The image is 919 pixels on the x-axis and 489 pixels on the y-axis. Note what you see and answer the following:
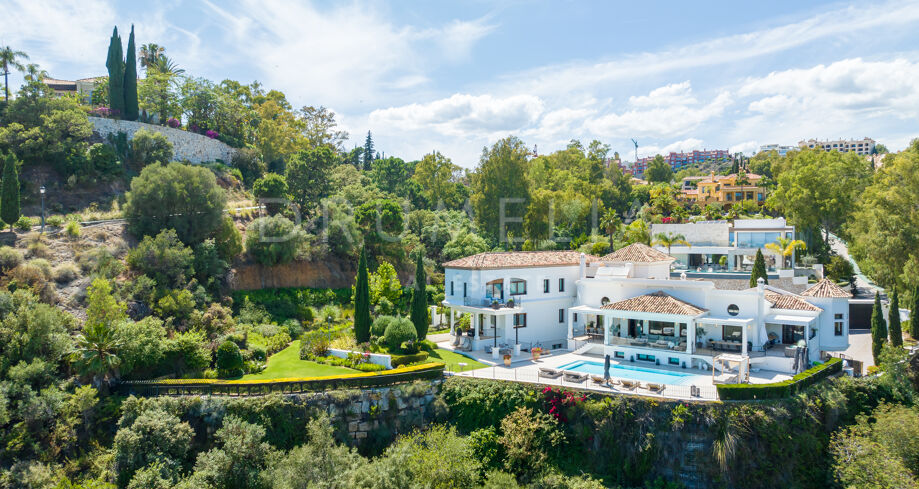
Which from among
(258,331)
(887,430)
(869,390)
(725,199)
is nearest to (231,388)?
(258,331)

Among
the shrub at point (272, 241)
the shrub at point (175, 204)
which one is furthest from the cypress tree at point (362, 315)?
the shrub at point (175, 204)

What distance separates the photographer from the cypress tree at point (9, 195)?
3047cm

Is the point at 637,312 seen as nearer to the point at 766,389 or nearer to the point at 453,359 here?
the point at 766,389

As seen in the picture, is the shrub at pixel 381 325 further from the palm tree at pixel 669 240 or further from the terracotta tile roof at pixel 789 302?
the palm tree at pixel 669 240

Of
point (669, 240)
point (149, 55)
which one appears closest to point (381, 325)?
point (669, 240)

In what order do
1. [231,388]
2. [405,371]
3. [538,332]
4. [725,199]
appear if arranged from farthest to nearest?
[725,199] → [538,332] → [405,371] → [231,388]

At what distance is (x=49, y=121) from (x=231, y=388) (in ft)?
99.2

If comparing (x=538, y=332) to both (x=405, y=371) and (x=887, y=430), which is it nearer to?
(x=405, y=371)

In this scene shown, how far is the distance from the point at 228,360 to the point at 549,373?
581 inches

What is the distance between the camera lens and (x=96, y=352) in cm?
2291

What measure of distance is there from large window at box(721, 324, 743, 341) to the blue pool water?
4506 millimetres

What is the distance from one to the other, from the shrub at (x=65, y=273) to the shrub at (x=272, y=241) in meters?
11.1

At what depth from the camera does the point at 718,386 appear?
2141 cm

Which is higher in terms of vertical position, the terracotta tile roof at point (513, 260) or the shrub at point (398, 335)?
the terracotta tile roof at point (513, 260)
